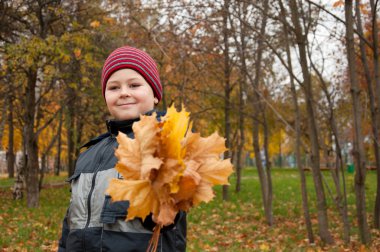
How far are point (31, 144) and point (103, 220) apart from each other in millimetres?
10173

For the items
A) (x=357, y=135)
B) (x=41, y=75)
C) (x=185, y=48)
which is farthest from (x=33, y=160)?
(x=357, y=135)

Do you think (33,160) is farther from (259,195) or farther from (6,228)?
(259,195)

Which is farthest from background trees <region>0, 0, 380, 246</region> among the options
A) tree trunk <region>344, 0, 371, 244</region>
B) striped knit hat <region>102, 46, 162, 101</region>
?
striped knit hat <region>102, 46, 162, 101</region>

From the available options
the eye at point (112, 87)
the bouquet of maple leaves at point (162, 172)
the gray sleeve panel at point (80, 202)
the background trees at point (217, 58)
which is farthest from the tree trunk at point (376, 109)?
the bouquet of maple leaves at point (162, 172)

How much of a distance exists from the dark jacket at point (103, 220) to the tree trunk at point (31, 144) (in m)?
9.14

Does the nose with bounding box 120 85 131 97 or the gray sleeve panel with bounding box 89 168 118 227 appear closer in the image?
the gray sleeve panel with bounding box 89 168 118 227

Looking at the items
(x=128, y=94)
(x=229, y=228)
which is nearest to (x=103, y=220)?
(x=128, y=94)

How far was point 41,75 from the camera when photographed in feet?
37.3

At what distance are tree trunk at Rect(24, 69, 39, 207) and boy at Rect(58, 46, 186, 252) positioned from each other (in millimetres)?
9137

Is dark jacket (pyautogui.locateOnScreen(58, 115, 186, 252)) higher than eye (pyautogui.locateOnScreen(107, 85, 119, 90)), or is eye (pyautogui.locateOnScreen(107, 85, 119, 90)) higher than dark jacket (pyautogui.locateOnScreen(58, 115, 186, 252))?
eye (pyautogui.locateOnScreen(107, 85, 119, 90))

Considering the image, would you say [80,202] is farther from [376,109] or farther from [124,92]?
[376,109]

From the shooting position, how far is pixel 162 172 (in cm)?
119

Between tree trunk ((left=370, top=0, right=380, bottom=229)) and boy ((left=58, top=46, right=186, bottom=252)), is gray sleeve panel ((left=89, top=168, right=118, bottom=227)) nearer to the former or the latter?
boy ((left=58, top=46, right=186, bottom=252))

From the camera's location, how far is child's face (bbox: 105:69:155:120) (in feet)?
6.45
